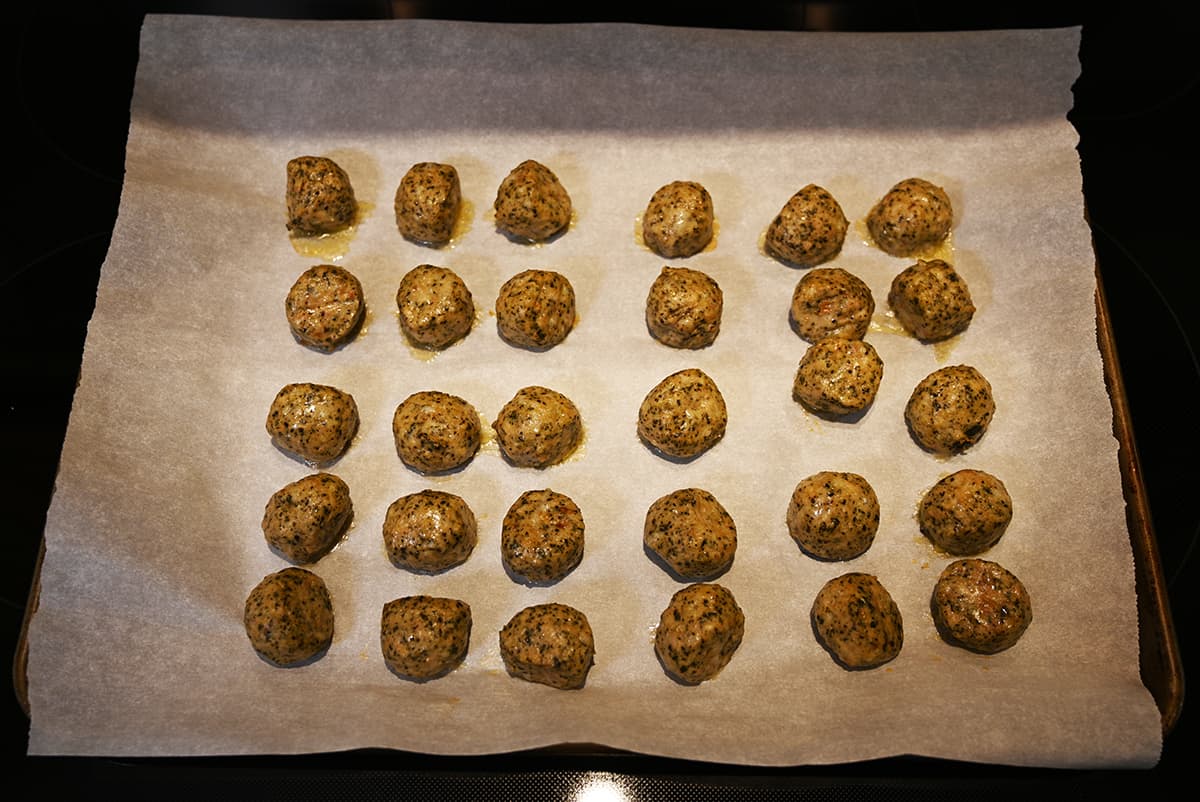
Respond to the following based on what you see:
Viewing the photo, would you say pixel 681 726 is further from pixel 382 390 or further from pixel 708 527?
pixel 382 390

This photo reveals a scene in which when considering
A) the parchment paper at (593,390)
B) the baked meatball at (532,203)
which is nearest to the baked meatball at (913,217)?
the parchment paper at (593,390)

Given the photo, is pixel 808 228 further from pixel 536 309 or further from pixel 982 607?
pixel 982 607

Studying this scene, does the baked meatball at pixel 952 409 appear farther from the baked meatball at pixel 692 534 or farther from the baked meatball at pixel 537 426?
the baked meatball at pixel 537 426

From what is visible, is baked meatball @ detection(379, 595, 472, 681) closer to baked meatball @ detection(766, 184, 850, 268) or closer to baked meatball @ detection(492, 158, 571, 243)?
baked meatball @ detection(492, 158, 571, 243)

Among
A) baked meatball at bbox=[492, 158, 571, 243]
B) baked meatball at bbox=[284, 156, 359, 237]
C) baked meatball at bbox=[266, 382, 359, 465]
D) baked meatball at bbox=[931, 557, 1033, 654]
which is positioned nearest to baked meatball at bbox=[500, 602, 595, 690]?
baked meatball at bbox=[266, 382, 359, 465]

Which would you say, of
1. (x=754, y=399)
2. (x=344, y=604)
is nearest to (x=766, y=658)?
(x=754, y=399)
